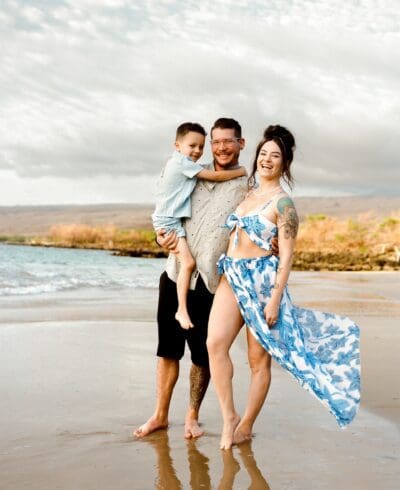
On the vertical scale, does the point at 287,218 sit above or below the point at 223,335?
above

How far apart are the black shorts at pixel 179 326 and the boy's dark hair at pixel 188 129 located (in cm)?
90

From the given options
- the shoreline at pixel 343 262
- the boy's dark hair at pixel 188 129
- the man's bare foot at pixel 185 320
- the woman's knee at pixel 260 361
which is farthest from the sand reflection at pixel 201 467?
the shoreline at pixel 343 262

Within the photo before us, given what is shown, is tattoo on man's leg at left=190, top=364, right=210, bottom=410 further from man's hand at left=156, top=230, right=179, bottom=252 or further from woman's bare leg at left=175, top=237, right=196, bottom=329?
man's hand at left=156, top=230, right=179, bottom=252

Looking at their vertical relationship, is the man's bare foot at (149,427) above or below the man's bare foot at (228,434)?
below

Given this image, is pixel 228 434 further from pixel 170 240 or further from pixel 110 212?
pixel 110 212

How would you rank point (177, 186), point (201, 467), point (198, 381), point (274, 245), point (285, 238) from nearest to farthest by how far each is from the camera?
point (201, 467)
point (285, 238)
point (274, 245)
point (177, 186)
point (198, 381)

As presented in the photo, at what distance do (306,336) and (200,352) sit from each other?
A: 2.23ft

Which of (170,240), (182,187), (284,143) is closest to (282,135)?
(284,143)

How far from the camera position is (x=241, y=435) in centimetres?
412

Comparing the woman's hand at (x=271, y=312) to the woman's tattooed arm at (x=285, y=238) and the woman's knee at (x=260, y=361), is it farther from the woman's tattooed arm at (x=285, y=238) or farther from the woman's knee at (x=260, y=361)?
the woman's knee at (x=260, y=361)

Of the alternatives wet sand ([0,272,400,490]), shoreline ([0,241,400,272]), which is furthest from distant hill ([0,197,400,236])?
wet sand ([0,272,400,490])

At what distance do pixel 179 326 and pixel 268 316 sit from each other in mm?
705

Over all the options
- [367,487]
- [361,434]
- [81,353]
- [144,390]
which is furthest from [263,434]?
[81,353]

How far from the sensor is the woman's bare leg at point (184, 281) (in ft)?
13.8
